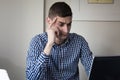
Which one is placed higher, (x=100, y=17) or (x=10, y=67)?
(x=100, y=17)

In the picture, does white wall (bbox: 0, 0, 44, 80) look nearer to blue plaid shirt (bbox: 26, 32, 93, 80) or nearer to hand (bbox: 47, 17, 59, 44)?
blue plaid shirt (bbox: 26, 32, 93, 80)

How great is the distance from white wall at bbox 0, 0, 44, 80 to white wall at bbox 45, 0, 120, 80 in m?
0.40

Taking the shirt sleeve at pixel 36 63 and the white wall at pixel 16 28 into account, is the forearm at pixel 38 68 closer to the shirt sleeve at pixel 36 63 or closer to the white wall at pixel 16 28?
the shirt sleeve at pixel 36 63

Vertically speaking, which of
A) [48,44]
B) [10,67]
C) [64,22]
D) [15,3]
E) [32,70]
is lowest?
[10,67]

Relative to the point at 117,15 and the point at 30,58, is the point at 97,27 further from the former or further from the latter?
the point at 30,58

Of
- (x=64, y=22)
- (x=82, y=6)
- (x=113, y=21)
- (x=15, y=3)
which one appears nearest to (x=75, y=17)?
(x=82, y=6)

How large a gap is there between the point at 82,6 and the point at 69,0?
135 mm

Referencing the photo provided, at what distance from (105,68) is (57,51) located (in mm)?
739

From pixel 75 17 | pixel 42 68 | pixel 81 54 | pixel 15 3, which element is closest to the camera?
pixel 42 68

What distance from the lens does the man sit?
61.1 inches

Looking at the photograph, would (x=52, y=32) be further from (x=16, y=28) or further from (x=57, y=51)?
(x=16, y=28)

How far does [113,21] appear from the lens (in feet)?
7.83

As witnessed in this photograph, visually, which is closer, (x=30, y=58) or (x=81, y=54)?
(x=30, y=58)

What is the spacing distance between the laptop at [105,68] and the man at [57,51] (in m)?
0.54
